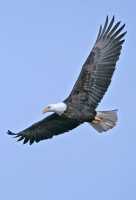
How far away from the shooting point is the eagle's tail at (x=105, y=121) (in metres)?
13.0

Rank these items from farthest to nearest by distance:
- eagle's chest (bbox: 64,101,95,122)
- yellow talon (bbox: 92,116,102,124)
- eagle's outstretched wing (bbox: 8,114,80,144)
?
eagle's outstretched wing (bbox: 8,114,80,144) < yellow talon (bbox: 92,116,102,124) < eagle's chest (bbox: 64,101,95,122)

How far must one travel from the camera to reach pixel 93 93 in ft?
42.4

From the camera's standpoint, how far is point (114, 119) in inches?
514

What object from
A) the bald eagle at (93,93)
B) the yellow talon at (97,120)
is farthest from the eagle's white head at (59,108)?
the yellow talon at (97,120)

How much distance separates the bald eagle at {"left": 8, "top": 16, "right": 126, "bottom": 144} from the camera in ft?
41.9

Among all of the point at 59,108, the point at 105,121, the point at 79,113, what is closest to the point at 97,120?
the point at 105,121

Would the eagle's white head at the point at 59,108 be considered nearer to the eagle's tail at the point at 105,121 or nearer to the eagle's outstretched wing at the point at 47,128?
the eagle's outstretched wing at the point at 47,128

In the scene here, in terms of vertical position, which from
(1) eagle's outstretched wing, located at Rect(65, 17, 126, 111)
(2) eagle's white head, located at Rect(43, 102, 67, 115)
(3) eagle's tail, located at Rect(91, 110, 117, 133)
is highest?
(1) eagle's outstretched wing, located at Rect(65, 17, 126, 111)

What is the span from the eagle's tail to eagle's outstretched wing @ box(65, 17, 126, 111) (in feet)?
0.90

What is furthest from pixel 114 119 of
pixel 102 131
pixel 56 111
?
pixel 56 111

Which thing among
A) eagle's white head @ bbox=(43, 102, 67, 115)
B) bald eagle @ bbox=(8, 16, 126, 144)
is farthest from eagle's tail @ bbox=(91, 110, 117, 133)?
eagle's white head @ bbox=(43, 102, 67, 115)

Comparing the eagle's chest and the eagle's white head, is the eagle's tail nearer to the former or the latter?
the eagle's chest

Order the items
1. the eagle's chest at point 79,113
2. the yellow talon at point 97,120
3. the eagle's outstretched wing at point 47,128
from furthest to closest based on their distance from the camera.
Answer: the eagle's outstretched wing at point 47,128
the yellow talon at point 97,120
the eagle's chest at point 79,113

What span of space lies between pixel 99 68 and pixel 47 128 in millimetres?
1551
